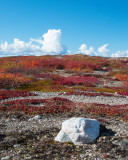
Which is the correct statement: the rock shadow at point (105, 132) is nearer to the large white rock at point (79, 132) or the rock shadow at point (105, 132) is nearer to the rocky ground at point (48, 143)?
the rocky ground at point (48, 143)

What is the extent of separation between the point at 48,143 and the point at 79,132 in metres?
1.64

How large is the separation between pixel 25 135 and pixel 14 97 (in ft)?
37.5

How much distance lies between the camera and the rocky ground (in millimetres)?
8492

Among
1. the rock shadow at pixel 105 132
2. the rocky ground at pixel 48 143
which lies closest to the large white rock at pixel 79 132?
the rocky ground at pixel 48 143

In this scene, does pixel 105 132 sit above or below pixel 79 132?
below

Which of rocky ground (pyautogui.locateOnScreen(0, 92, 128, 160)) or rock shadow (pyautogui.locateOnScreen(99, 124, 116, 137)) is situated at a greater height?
rock shadow (pyautogui.locateOnScreen(99, 124, 116, 137))

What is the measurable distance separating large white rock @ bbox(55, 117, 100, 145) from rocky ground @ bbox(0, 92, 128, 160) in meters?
0.26

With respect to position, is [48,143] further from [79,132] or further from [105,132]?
[105,132]

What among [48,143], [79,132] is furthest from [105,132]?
[48,143]

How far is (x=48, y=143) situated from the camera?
9828 mm

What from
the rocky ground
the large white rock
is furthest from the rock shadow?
the large white rock

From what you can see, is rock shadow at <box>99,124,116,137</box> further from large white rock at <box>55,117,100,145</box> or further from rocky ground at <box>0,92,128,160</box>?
large white rock at <box>55,117,100,145</box>

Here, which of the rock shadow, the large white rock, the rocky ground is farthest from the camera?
the rock shadow

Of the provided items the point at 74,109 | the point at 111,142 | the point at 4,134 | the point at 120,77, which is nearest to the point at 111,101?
the point at 74,109
